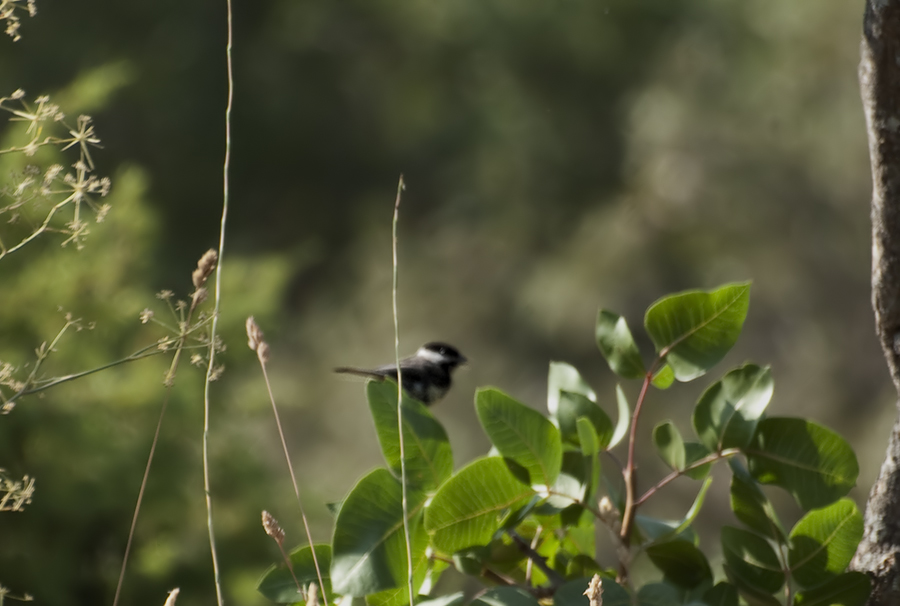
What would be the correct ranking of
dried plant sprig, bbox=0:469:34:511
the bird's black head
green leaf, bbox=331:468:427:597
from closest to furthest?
dried plant sprig, bbox=0:469:34:511 < green leaf, bbox=331:468:427:597 < the bird's black head

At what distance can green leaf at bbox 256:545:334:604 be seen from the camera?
0.82m

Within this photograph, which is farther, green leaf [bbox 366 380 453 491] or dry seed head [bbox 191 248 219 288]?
green leaf [bbox 366 380 453 491]

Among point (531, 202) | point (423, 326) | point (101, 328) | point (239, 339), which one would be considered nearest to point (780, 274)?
point (531, 202)

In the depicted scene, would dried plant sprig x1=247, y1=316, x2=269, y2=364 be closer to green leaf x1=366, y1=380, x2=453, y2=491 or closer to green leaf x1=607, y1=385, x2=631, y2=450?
green leaf x1=366, y1=380, x2=453, y2=491

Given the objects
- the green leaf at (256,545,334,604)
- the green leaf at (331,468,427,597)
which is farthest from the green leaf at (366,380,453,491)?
the green leaf at (256,545,334,604)

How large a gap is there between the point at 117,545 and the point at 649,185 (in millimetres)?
3943

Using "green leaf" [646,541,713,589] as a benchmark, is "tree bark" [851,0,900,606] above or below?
above

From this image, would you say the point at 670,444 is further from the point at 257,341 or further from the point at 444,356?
the point at 444,356

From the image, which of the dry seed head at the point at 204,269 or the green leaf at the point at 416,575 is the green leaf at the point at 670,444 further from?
the dry seed head at the point at 204,269

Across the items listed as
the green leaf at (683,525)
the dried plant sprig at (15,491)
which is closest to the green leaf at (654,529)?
the green leaf at (683,525)

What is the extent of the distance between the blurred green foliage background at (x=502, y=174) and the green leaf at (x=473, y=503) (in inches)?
113

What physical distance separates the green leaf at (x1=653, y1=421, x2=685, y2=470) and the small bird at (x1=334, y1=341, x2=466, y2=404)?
120cm

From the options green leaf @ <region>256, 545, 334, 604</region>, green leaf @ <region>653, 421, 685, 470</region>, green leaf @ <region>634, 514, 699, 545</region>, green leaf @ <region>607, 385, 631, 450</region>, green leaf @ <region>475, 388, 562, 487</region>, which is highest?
green leaf @ <region>475, 388, 562, 487</region>

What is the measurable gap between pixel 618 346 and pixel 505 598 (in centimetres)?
25
